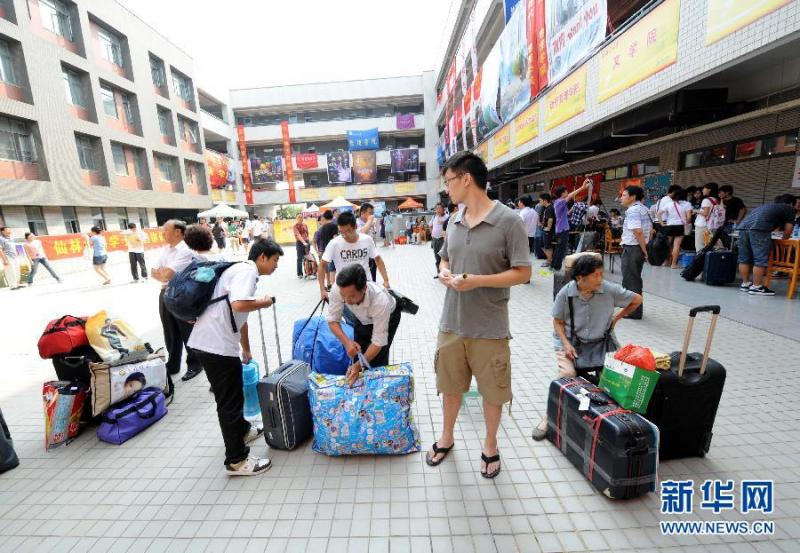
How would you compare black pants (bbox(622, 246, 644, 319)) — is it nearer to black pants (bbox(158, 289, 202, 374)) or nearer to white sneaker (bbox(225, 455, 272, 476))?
white sneaker (bbox(225, 455, 272, 476))

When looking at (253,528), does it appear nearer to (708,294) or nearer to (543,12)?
(708,294)

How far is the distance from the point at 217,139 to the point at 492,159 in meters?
29.1

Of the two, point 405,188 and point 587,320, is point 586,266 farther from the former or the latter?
point 405,188

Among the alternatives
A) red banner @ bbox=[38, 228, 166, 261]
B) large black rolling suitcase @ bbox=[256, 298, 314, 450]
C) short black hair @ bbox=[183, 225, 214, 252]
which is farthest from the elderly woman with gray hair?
red banner @ bbox=[38, 228, 166, 261]

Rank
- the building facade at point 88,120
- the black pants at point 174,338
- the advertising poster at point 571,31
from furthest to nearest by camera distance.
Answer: the building facade at point 88,120 < the advertising poster at point 571,31 < the black pants at point 174,338

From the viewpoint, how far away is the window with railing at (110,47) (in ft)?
66.1

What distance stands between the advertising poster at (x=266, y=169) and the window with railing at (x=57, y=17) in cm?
1481

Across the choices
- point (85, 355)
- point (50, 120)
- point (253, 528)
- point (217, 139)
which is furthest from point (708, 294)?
point (217, 139)

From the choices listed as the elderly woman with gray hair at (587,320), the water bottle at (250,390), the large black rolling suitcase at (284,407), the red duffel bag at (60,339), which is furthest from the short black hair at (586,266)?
the red duffel bag at (60,339)

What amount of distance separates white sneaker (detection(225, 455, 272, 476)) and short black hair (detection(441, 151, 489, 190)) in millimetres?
2272

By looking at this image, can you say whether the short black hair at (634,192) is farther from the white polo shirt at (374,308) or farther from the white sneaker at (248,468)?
the white sneaker at (248,468)

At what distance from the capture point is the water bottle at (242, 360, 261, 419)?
3213 millimetres

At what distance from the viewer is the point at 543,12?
8.77 meters

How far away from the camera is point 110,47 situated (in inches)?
824
